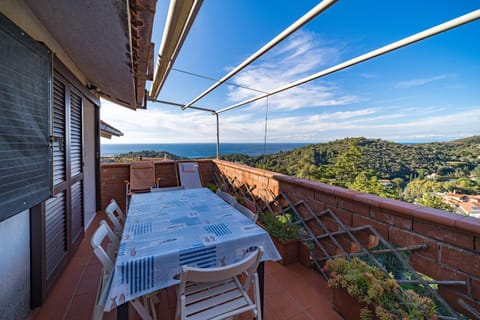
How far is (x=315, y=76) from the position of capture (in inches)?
82.5

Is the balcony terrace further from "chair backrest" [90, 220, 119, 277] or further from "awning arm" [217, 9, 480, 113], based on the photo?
"awning arm" [217, 9, 480, 113]

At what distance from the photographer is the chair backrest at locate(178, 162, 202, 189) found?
4637mm

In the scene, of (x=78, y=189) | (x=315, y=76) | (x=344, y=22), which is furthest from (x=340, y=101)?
(x=78, y=189)

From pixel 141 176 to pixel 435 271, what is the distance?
4.55 meters

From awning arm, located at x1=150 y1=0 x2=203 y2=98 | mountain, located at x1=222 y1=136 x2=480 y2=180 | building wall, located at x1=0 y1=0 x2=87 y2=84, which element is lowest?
mountain, located at x1=222 y1=136 x2=480 y2=180

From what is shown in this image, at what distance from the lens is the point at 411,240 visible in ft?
4.66

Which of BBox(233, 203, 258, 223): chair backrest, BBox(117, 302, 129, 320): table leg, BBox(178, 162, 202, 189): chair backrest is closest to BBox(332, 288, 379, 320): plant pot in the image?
BBox(233, 203, 258, 223): chair backrest

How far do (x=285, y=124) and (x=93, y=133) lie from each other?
6.28m

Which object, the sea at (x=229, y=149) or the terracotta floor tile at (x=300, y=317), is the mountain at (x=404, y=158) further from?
the terracotta floor tile at (x=300, y=317)

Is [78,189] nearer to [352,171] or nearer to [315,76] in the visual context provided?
[315,76]

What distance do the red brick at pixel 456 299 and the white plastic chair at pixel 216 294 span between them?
1173 millimetres

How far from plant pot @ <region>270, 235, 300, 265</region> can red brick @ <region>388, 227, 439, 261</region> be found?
962 mm

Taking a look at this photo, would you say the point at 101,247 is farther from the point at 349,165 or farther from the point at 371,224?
the point at 349,165

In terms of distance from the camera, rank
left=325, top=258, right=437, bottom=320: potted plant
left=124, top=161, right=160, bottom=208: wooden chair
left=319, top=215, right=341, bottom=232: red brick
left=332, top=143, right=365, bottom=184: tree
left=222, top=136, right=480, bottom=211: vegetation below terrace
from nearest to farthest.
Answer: left=325, top=258, right=437, bottom=320: potted plant, left=319, top=215, right=341, bottom=232: red brick, left=222, top=136, right=480, bottom=211: vegetation below terrace, left=124, top=161, right=160, bottom=208: wooden chair, left=332, top=143, right=365, bottom=184: tree
